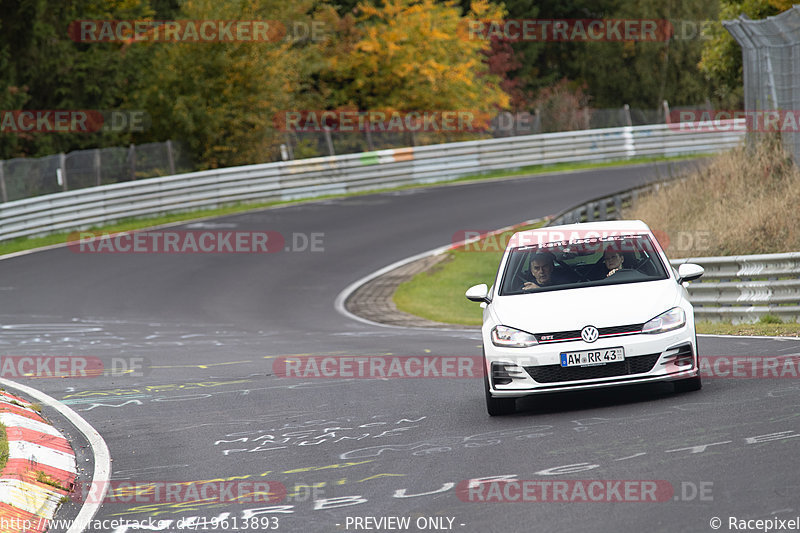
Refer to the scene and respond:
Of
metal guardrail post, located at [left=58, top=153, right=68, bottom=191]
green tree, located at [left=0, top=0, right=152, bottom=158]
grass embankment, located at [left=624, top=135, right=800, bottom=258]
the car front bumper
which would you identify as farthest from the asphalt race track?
green tree, located at [left=0, top=0, right=152, bottom=158]

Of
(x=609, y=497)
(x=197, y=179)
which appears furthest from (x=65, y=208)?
(x=609, y=497)

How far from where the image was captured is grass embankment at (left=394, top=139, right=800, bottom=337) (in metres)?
18.8

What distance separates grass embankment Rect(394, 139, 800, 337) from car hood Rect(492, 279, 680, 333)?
19.8ft

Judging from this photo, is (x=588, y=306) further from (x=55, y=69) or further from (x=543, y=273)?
(x=55, y=69)

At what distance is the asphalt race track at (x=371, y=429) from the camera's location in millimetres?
6738

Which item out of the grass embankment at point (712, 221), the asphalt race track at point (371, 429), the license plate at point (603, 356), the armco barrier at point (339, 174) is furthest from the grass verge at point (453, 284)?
the armco barrier at point (339, 174)

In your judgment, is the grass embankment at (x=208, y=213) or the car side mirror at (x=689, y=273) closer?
the car side mirror at (x=689, y=273)

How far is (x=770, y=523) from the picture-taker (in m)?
5.90

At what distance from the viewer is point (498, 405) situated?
9.73 metres

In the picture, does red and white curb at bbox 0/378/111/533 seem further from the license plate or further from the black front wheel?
the license plate

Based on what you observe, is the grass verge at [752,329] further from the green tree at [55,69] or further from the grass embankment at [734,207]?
the green tree at [55,69]

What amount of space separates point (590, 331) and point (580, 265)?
1.51 m

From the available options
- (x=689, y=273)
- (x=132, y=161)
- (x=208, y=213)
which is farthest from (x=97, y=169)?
(x=689, y=273)

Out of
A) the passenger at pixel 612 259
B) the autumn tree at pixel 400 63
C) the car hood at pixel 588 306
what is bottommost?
the car hood at pixel 588 306
